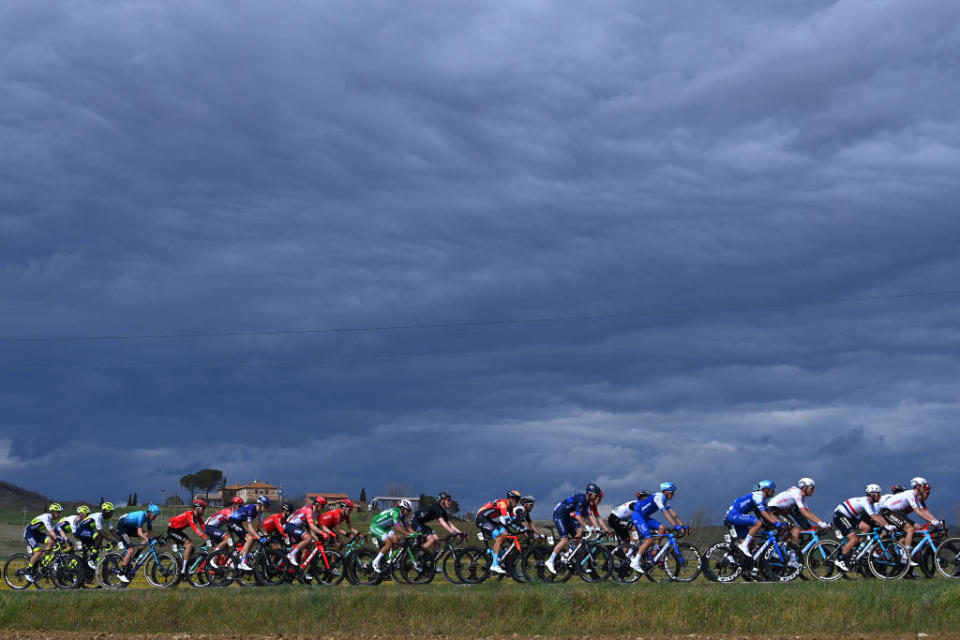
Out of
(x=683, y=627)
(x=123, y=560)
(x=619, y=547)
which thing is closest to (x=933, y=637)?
(x=683, y=627)

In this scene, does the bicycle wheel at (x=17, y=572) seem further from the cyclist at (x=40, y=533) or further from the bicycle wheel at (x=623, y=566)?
the bicycle wheel at (x=623, y=566)

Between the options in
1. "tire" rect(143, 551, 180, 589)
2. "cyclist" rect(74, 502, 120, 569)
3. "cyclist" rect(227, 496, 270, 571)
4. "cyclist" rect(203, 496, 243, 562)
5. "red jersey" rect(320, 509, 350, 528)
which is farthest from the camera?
"cyclist" rect(74, 502, 120, 569)

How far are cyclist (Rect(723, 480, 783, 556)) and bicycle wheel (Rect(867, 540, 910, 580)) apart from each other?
2.19m

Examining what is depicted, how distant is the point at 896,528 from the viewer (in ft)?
85.1

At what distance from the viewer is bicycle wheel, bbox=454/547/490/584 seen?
26438mm

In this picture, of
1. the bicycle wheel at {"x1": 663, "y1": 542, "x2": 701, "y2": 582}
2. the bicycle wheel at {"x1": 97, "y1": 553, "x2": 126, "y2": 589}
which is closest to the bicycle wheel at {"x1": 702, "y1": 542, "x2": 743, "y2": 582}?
the bicycle wheel at {"x1": 663, "y1": 542, "x2": 701, "y2": 582}

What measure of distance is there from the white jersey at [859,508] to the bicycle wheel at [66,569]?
19684mm

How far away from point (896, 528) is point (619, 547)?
6372 millimetres

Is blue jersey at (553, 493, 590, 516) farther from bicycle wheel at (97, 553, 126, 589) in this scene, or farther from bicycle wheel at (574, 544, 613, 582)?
bicycle wheel at (97, 553, 126, 589)

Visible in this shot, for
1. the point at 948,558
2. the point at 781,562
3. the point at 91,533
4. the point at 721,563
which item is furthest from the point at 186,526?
the point at 948,558

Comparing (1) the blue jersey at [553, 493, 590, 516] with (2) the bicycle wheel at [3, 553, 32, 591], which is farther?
(2) the bicycle wheel at [3, 553, 32, 591]

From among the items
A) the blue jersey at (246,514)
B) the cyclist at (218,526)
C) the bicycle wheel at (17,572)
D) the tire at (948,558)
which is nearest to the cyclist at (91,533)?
the bicycle wheel at (17,572)

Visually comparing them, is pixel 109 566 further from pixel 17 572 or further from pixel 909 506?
pixel 909 506

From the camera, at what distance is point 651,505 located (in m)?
26.3
